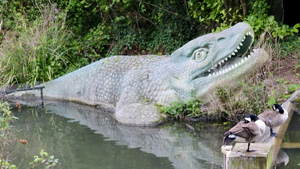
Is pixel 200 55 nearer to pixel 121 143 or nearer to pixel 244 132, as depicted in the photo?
pixel 121 143

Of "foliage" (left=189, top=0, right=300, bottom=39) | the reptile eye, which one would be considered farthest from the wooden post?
"foliage" (left=189, top=0, right=300, bottom=39)

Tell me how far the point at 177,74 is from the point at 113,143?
1.88 m

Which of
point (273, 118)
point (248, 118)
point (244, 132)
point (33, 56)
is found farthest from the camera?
point (33, 56)

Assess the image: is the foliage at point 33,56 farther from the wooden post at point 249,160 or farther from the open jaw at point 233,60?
the wooden post at point 249,160

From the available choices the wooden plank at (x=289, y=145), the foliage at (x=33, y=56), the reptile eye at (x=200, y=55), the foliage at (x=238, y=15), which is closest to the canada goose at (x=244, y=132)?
the wooden plank at (x=289, y=145)

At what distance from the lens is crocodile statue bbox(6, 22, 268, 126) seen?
734 centimetres

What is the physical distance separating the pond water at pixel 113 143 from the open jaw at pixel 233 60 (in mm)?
915

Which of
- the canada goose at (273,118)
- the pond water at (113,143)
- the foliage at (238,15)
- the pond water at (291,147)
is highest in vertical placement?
the foliage at (238,15)

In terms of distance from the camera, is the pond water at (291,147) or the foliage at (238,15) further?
the foliage at (238,15)

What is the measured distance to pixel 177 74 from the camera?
7734mm

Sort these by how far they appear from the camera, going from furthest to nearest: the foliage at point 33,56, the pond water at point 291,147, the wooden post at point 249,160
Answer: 1. the foliage at point 33,56
2. the pond water at point 291,147
3. the wooden post at point 249,160

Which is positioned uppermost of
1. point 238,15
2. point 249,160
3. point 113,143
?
point 238,15

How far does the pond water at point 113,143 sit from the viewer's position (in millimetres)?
5504

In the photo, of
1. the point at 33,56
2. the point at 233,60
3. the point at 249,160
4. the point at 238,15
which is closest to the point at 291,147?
the point at 249,160
